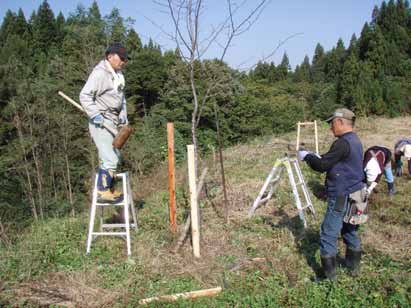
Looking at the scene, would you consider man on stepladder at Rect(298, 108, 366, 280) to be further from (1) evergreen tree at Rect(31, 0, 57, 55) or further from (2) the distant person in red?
(1) evergreen tree at Rect(31, 0, 57, 55)

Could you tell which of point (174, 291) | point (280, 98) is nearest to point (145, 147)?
point (174, 291)

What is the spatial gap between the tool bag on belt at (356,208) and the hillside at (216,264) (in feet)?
1.92

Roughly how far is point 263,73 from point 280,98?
1104cm

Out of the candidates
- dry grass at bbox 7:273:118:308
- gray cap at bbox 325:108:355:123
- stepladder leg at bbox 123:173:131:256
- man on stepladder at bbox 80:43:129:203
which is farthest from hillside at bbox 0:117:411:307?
gray cap at bbox 325:108:355:123

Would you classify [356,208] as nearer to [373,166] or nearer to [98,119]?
[373,166]

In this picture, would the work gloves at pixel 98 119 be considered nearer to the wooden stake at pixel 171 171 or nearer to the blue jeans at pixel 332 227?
the wooden stake at pixel 171 171

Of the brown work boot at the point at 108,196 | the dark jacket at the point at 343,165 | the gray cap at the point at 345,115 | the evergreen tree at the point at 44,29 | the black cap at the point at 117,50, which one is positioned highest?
the evergreen tree at the point at 44,29

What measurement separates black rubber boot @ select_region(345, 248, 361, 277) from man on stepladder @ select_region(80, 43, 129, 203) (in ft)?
8.74

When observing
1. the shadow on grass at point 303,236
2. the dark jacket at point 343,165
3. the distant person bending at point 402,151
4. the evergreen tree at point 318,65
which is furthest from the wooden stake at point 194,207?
the evergreen tree at point 318,65

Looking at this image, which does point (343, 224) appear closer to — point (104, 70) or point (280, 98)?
point (104, 70)

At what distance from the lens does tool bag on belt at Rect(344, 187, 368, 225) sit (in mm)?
3537

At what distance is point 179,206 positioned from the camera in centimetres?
606

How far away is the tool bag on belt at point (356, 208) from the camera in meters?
3.54

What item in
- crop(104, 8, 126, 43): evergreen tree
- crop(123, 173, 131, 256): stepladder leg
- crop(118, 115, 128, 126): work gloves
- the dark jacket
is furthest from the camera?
crop(104, 8, 126, 43): evergreen tree
